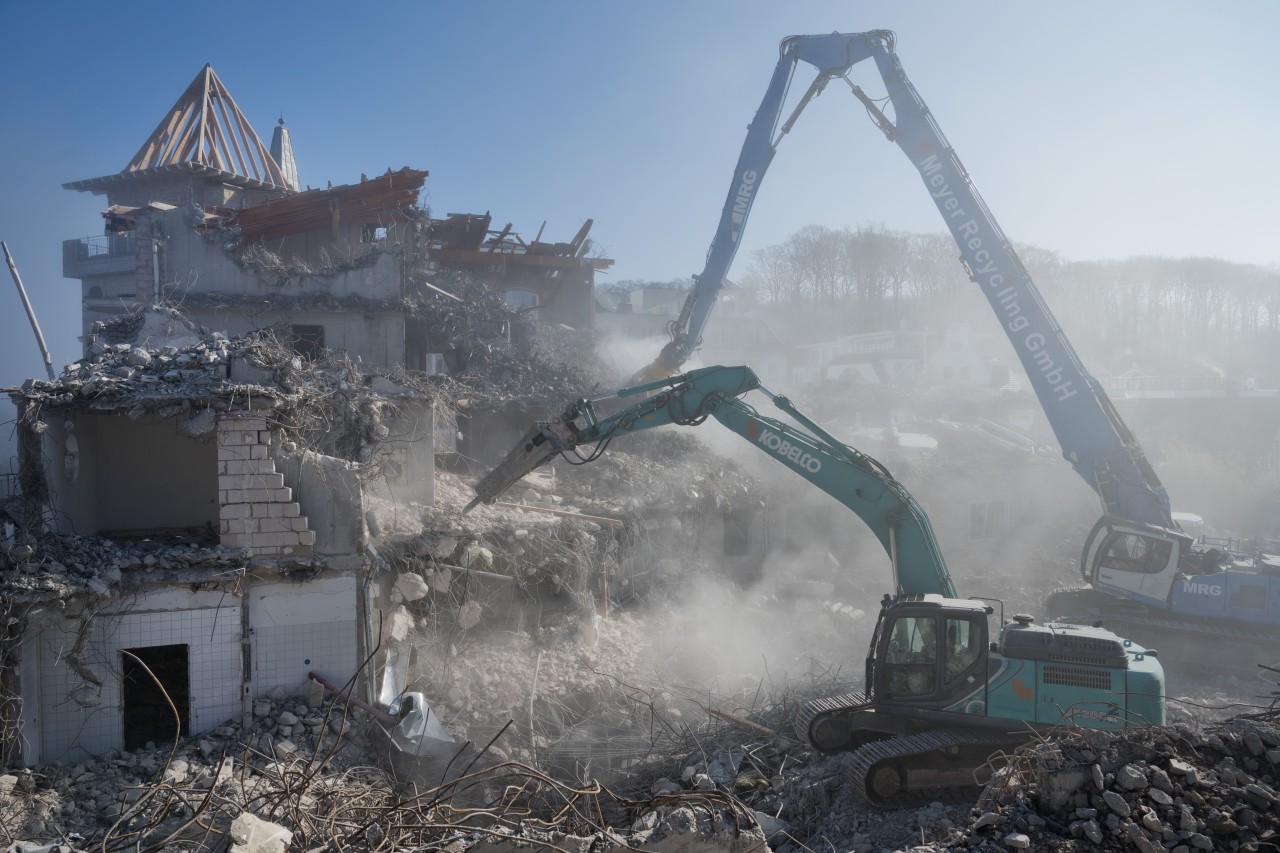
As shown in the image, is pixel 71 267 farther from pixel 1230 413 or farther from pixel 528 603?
Answer: pixel 1230 413

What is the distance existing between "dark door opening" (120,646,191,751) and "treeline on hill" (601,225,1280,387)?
44.5 metres

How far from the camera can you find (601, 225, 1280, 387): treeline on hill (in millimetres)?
48188

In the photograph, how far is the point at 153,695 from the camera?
1002cm

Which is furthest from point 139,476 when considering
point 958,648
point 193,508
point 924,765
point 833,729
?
point 958,648

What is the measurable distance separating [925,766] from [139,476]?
11.2m

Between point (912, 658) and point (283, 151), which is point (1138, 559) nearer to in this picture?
point (912, 658)

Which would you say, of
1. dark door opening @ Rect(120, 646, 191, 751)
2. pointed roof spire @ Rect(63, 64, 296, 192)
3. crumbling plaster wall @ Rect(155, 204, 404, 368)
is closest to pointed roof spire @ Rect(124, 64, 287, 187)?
pointed roof spire @ Rect(63, 64, 296, 192)

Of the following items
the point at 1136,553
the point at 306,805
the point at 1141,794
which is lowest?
the point at 306,805

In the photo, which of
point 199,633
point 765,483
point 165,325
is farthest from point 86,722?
point 765,483

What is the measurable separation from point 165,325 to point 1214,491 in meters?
32.0

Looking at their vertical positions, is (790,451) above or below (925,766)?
above

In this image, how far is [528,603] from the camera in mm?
13727

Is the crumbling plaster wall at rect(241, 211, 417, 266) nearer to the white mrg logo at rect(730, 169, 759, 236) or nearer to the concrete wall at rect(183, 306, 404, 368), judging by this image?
the concrete wall at rect(183, 306, 404, 368)

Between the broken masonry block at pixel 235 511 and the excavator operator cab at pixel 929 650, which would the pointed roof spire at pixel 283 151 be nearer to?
the broken masonry block at pixel 235 511
